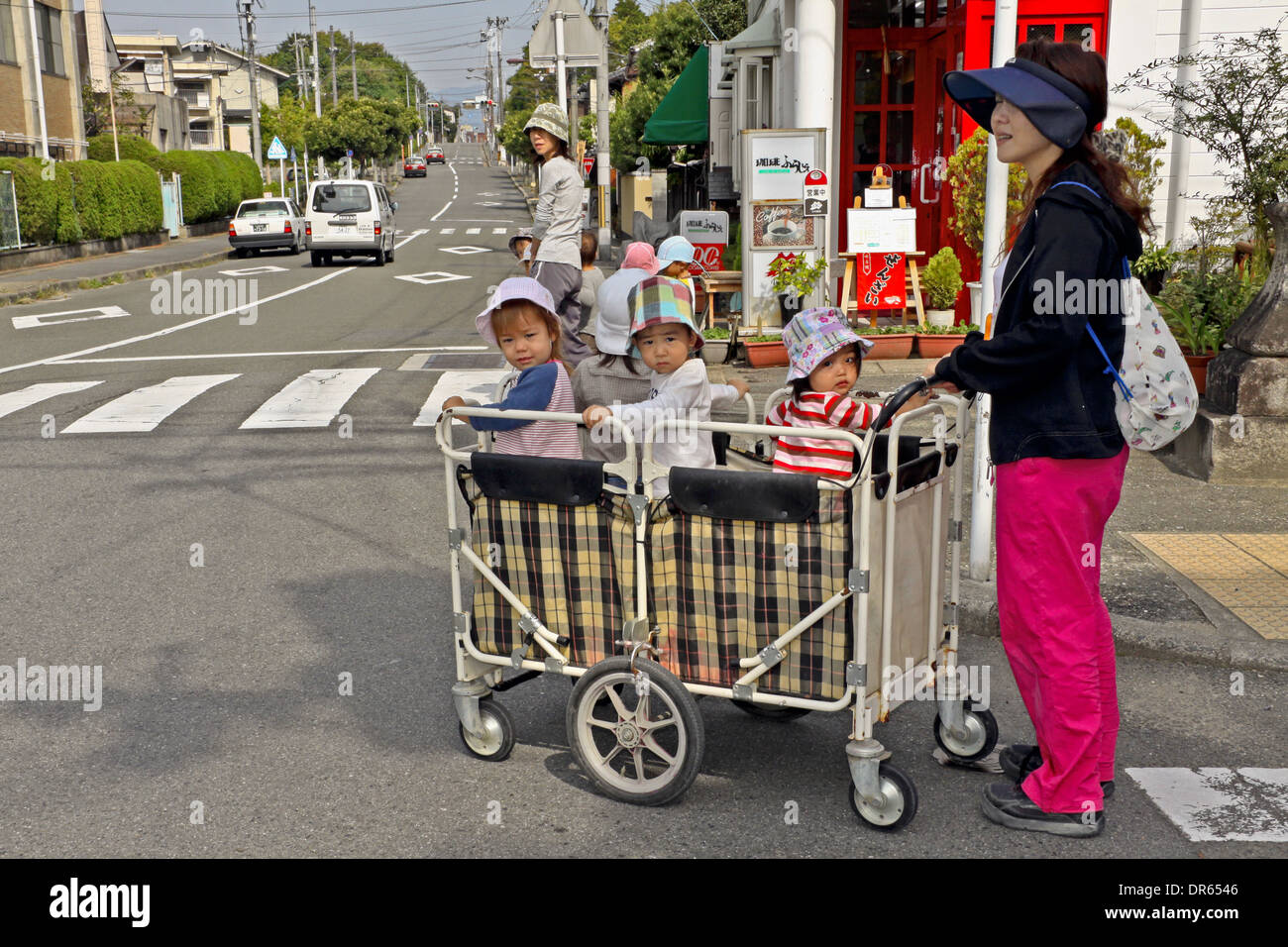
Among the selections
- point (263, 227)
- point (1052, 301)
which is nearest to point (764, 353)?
point (1052, 301)

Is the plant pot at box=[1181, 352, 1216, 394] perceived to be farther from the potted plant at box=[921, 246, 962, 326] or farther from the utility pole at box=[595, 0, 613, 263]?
the utility pole at box=[595, 0, 613, 263]

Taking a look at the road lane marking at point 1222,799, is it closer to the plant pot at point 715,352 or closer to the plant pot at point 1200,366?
the plant pot at point 1200,366

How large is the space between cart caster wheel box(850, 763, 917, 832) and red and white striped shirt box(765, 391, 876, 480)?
88 cm

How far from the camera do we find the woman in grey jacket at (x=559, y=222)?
313 inches

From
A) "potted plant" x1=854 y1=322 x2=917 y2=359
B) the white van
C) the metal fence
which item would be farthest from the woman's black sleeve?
the metal fence

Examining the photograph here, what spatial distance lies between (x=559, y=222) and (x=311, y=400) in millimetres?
3406

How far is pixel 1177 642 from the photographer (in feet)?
16.7

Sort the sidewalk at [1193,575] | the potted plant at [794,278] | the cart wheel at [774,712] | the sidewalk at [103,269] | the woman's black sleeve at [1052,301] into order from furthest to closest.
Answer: the sidewalk at [103,269] → the potted plant at [794,278] → the sidewalk at [1193,575] → the cart wheel at [774,712] → the woman's black sleeve at [1052,301]

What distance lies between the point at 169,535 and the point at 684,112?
20.2m

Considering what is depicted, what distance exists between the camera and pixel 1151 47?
12.3 meters

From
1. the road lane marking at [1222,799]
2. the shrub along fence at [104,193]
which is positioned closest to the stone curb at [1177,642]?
the road lane marking at [1222,799]

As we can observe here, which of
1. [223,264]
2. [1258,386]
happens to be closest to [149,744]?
[1258,386]

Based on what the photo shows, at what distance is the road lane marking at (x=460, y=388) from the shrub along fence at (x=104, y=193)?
18.2 metres
